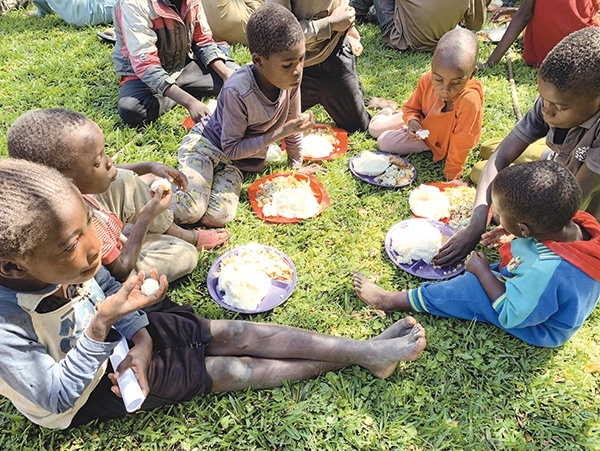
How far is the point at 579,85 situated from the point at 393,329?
1493 millimetres

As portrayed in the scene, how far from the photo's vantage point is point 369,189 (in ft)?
11.3

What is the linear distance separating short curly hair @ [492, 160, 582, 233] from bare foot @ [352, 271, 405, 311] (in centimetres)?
79

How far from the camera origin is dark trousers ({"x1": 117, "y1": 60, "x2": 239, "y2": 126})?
3.93 m

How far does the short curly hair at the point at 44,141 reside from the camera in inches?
79.7

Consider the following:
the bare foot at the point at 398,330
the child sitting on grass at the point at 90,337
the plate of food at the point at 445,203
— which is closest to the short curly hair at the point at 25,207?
the child sitting on grass at the point at 90,337

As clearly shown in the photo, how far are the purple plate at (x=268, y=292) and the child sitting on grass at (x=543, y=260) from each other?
1014 mm

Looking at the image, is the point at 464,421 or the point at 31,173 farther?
the point at 464,421

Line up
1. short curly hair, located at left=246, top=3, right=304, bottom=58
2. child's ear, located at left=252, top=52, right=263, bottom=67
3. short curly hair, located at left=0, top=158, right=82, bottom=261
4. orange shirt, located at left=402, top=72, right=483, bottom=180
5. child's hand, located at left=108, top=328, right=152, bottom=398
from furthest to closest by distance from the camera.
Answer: orange shirt, located at left=402, top=72, right=483, bottom=180, child's ear, located at left=252, top=52, right=263, bottom=67, short curly hair, located at left=246, top=3, right=304, bottom=58, child's hand, located at left=108, top=328, right=152, bottom=398, short curly hair, located at left=0, top=158, right=82, bottom=261

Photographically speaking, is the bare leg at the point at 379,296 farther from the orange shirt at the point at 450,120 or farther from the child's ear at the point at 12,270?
the child's ear at the point at 12,270

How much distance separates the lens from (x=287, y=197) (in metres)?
3.25

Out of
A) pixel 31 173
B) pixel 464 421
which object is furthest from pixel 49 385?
pixel 464 421

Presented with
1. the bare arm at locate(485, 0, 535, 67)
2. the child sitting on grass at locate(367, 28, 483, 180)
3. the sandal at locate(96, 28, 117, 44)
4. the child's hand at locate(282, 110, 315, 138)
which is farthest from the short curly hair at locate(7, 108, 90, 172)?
the bare arm at locate(485, 0, 535, 67)

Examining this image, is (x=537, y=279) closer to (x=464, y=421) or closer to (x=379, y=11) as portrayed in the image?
(x=464, y=421)

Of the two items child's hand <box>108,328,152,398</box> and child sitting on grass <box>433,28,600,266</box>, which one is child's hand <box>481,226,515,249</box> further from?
child's hand <box>108,328,152,398</box>
